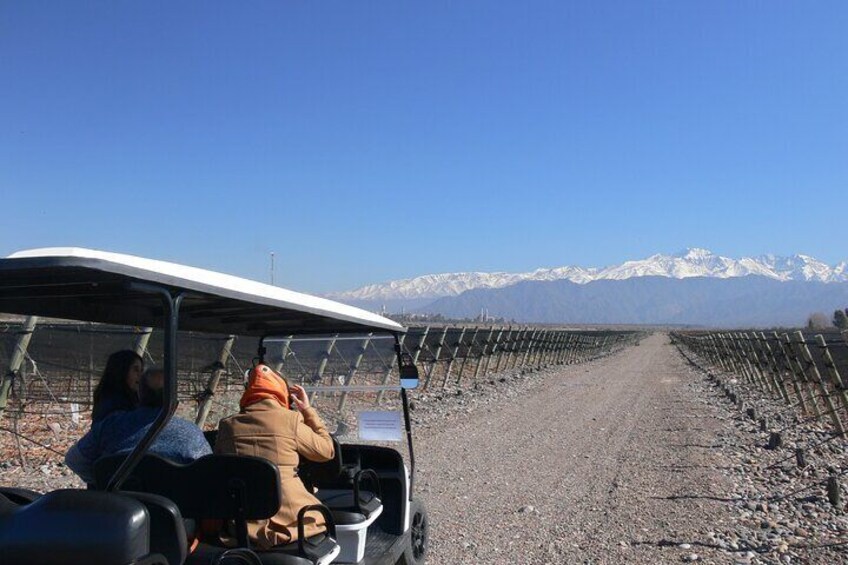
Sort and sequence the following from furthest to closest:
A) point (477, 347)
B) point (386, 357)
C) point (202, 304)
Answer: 1. point (477, 347)
2. point (386, 357)
3. point (202, 304)

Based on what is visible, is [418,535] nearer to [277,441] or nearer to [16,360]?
[277,441]

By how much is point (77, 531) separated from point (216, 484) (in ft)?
3.72

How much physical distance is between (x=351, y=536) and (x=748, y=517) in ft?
16.3

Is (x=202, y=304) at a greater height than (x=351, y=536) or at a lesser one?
greater

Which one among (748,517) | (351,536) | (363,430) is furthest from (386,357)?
(748,517)

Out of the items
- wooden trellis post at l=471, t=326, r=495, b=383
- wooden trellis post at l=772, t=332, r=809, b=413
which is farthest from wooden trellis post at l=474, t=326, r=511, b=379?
wooden trellis post at l=772, t=332, r=809, b=413

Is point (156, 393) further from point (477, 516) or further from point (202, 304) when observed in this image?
point (477, 516)

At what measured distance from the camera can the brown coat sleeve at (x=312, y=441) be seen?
419 cm

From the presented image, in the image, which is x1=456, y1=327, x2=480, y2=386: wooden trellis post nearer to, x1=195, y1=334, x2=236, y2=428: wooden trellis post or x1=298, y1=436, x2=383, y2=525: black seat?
x1=195, y1=334, x2=236, y2=428: wooden trellis post

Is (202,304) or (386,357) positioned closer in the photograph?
(202,304)

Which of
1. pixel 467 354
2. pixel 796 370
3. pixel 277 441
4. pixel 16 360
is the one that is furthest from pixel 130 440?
pixel 467 354

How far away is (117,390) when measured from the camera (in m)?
3.85

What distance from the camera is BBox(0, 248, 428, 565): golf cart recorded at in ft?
8.43

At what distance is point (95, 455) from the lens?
3.80m
